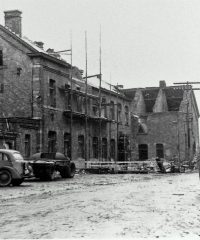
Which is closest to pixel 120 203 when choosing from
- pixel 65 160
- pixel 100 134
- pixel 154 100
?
pixel 65 160

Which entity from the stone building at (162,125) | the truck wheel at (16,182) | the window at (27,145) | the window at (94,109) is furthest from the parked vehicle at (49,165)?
the stone building at (162,125)

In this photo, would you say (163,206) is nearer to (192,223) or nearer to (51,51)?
(192,223)

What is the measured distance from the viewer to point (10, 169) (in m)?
20.3

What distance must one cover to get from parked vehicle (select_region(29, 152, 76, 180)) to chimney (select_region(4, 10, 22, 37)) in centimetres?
1301

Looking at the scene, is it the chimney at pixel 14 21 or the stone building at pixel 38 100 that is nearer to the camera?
the stone building at pixel 38 100

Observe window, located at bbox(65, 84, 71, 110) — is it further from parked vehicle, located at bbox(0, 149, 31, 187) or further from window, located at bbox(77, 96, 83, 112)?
parked vehicle, located at bbox(0, 149, 31, 187)

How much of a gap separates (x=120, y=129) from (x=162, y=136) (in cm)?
1026

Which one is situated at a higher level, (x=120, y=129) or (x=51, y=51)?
(x=51, y=51)

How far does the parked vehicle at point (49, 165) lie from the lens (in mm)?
24547

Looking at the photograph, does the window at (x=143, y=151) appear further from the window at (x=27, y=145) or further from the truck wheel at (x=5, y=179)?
the truck wheel at (x=5, y=179)

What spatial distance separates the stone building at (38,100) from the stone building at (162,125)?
1819 cm

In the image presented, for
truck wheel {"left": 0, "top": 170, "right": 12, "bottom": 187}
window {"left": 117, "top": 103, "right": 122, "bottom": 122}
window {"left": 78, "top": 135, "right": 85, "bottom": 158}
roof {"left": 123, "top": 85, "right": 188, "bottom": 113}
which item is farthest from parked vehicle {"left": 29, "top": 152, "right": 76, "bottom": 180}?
roof {"left": 123, "top": 85, "right": 188, "bottom": 113}

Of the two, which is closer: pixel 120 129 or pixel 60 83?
pixel 60 83

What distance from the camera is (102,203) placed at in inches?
494
